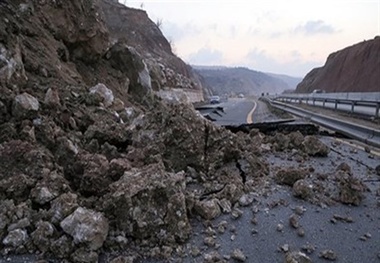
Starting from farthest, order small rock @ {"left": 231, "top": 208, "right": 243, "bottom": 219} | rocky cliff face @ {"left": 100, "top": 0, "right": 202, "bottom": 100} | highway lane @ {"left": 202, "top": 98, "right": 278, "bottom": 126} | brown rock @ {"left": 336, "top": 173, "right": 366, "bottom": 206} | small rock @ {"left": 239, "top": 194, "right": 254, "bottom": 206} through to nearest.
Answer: rocky cliff face @ {"left": 100, "top": 0, "right": 202, "bottom": 100}
highway lane @ {"left": 202, "top": 98, "right": 278, "bottom": 126}
brown rock @ {"left": 336, "top": 173, "right": 366, "bottom": 206}
small rock @ {"left": 239, "top": 194, "right": 254, "bottom": 206}
small rock @ {"left": 231, "top": 208, "right": 243, "bottom": 219}

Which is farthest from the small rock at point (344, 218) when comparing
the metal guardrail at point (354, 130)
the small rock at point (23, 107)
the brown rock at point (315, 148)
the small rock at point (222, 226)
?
the metal guardrail at point (354, 130)

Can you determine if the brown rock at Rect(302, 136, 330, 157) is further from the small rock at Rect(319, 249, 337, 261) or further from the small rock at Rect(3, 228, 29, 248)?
the small rock at Rect(3, 228, 29, 248)

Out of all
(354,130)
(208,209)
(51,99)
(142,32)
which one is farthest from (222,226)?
(142,32)

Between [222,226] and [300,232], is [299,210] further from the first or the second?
[222,226]

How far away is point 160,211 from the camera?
2.83 metres

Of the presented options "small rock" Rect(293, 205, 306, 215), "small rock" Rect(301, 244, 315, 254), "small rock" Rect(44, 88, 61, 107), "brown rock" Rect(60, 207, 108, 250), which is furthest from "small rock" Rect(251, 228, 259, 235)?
"small rock" Rect(44, 88, 61, 107)

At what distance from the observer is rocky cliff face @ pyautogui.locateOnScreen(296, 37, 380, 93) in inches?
1478

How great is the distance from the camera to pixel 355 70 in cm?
4256

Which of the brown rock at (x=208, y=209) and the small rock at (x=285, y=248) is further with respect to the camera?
the brown rock at (x=208, y=209)

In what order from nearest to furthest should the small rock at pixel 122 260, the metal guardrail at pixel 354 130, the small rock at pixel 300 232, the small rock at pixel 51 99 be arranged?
the small rock at pixel 122 260, the small rock at pixel 300 232, the small rock at pixel 51 99, the metal guardrail at pixel 354 130

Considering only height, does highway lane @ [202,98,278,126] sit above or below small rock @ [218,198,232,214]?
below

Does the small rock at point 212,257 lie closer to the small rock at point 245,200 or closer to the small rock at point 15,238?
the small rock at point 245,200

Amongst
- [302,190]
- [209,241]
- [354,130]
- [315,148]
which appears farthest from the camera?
[354,130]

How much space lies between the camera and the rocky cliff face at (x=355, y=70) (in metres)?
37.5
